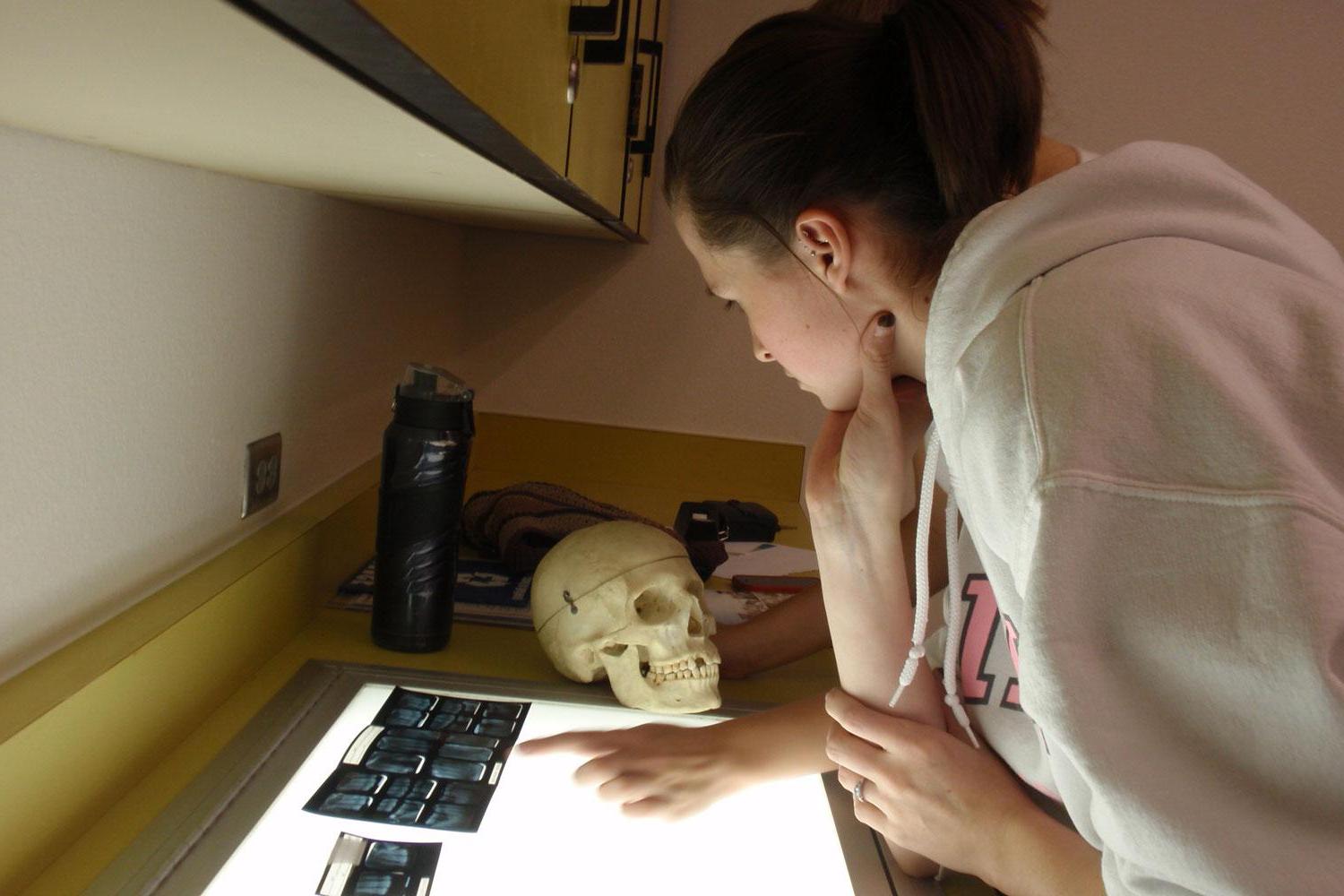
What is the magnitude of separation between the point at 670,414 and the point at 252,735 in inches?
59.3

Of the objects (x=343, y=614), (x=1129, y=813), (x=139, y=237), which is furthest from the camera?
(x=343, y=614)

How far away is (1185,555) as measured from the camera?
0.55 m

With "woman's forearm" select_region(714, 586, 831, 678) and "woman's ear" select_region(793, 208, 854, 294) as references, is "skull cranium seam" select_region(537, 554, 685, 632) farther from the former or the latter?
"woman's ear" select_region(793, 208, 854, 294)

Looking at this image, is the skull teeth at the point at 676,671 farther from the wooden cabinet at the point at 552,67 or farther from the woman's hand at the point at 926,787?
the wooden cabinet at the point at 552,67

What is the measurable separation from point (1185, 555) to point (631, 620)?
690 millimetres

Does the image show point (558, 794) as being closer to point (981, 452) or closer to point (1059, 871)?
point (1059, 871)

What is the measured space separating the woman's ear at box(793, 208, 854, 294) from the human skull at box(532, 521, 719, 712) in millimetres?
414

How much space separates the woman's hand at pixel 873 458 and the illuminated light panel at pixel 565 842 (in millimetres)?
Answer: 268

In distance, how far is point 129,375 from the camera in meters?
0.94

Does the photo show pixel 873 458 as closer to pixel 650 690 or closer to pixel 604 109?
pixel 650 690

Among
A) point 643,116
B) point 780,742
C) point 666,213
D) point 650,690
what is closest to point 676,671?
point 650,690

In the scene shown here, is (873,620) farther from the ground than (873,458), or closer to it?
closer to it

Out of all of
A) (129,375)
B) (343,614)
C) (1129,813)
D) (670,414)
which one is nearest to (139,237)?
(129,375)

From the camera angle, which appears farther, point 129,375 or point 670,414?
point 670,414
